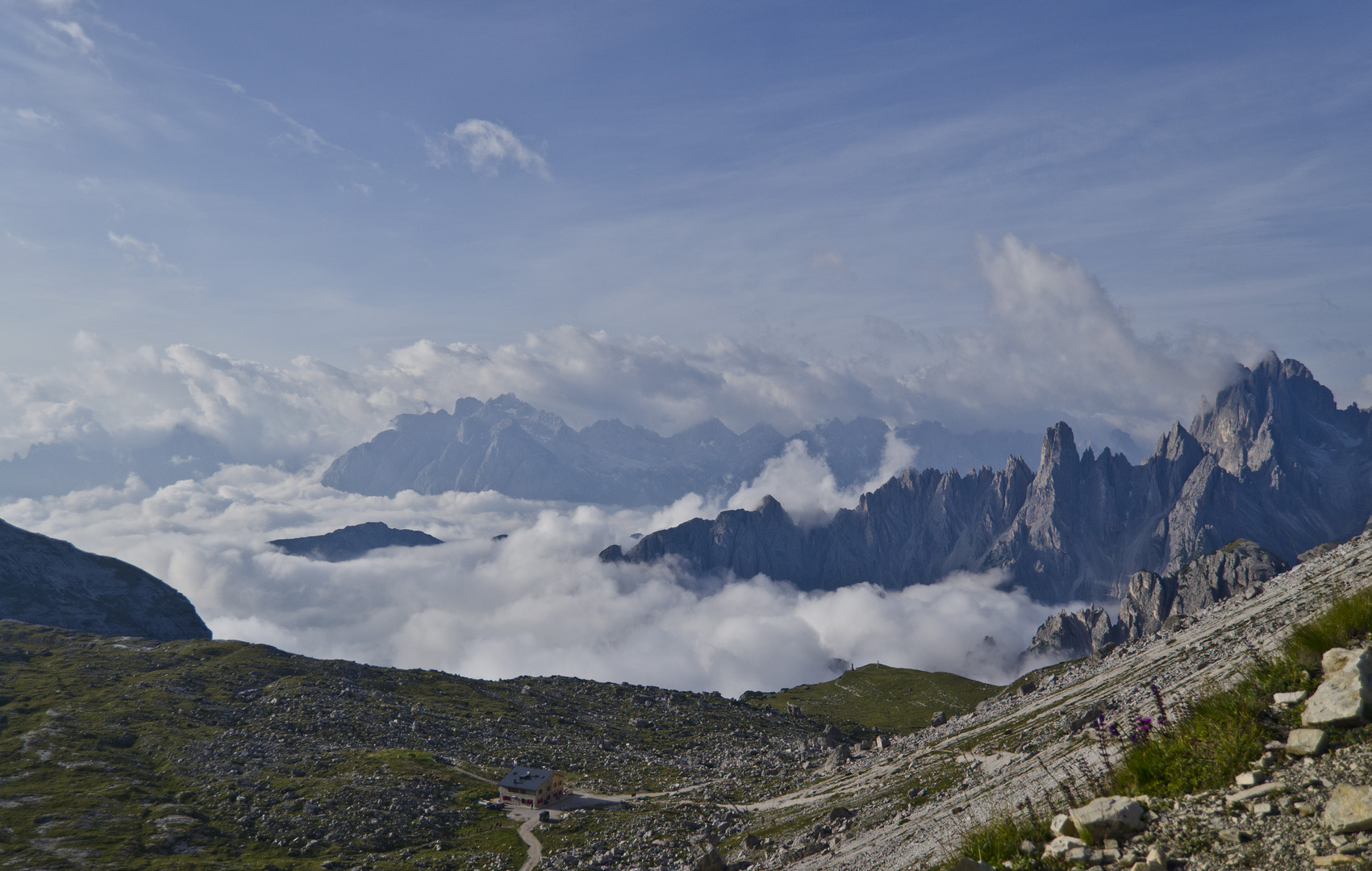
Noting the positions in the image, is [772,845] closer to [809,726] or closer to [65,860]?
[65,860]

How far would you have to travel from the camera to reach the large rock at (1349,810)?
9.02 m

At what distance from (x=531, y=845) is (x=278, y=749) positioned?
59.3m

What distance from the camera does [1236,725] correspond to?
1234 centimetres

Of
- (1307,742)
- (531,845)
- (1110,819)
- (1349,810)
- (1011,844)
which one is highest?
(1307,742)

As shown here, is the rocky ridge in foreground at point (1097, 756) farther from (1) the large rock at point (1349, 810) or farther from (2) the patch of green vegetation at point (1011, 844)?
(2) the patch of green vegetation at point (1011, 844)

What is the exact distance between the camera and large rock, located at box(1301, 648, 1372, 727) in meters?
11.0

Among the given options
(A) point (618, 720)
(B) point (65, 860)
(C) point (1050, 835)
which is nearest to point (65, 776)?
(B) point (65, 860)

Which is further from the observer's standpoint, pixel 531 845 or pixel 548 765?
pixel 548 765

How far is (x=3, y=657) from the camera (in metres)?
158

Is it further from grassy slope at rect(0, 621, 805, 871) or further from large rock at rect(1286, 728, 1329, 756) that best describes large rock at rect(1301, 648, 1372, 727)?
grassy slope at rect(0, 621, 805, 871)

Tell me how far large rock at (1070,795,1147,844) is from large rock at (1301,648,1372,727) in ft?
10.0

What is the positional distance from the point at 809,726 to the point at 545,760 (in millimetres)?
78677

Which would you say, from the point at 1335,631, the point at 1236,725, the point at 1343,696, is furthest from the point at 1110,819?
the point at 1335,631

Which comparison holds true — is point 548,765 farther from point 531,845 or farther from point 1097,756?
point 1097,756
